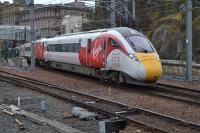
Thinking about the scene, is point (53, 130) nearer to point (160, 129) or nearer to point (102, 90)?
point (160, 129)

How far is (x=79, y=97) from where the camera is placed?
57.0 feet

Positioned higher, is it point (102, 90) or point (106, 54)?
point (106, 54)

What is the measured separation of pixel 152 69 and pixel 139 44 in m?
1.43

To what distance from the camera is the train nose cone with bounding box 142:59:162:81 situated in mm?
19217

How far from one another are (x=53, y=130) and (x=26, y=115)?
7.05 ft

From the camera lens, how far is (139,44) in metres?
20.1

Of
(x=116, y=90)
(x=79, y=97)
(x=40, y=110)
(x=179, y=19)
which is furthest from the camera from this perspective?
(x=179, y=19)

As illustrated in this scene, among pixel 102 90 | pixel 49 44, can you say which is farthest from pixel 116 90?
pixel 49 44

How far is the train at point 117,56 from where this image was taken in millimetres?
19344

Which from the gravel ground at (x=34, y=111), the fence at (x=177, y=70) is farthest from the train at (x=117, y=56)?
the fence at (x=177, y=70)

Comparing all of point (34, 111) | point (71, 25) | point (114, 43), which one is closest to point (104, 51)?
point (114, 43)

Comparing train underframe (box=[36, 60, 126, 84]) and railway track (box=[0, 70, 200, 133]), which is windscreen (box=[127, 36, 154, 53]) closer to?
train underframe (box=[36, 60, 126, 84])

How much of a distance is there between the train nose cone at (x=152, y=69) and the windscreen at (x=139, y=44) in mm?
632

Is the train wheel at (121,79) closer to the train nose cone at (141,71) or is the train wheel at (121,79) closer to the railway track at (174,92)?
the railway track at (174,92)
